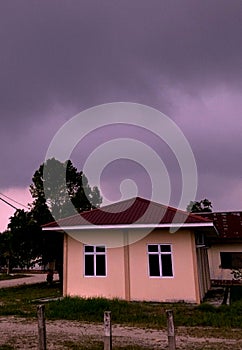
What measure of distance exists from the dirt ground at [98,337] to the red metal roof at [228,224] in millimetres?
16179

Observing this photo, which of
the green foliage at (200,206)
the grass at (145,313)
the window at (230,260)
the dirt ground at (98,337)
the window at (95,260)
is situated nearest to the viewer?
the dirt ground at (98,337)

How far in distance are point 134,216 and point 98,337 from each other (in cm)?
830

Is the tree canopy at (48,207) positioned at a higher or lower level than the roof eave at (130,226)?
higher

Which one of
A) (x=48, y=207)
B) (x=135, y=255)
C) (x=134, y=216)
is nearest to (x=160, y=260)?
(x=135, y=255)

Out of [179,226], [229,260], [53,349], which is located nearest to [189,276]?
[179,226]

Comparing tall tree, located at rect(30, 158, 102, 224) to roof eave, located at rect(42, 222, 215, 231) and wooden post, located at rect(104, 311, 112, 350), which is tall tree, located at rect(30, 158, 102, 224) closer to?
roof eave, located at rect(42, 222, 215, 231)

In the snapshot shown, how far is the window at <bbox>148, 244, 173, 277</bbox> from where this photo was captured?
15.6 metres

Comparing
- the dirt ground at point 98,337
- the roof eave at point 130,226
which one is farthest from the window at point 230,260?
the dirt ground at point 98,337

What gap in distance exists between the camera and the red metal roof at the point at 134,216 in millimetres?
15648

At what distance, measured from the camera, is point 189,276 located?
15.3 m

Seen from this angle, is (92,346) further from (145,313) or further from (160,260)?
(160,260)

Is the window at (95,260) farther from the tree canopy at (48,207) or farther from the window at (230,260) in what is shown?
the window at (230,260)

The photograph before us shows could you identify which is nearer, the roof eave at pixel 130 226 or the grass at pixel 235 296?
the roof eave at pixel 130 226

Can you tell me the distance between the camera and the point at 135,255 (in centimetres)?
1606
